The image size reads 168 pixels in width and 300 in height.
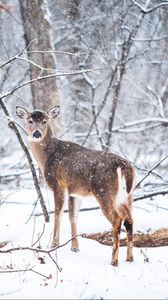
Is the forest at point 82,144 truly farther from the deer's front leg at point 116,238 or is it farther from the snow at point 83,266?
the deer's front leg at point 116,238

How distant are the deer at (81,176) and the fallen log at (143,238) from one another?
0.52 meters

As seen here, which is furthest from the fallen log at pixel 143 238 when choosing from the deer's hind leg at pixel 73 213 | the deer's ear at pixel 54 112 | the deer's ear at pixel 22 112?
the deer's ear at pixel 22 112

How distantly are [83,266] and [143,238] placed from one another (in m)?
1.71

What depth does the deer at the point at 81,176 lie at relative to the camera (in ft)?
24.5

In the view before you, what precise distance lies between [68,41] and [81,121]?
7.95 feet

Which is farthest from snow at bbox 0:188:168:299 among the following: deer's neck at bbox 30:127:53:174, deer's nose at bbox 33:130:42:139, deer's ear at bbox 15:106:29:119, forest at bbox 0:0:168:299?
deer's ear at bbox 15:106:29:119

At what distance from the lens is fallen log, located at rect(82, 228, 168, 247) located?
8.59 m

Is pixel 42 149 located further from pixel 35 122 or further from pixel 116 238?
pixel 116 238

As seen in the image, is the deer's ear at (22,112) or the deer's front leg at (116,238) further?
the deer's ear at (22,112)

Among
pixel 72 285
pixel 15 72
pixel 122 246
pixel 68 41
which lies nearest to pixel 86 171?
pixel 122 246

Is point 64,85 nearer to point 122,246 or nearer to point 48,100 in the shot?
point 48,100

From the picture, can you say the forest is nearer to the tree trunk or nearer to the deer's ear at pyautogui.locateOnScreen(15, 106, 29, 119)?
the tree trunk

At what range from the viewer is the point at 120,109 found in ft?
66.6

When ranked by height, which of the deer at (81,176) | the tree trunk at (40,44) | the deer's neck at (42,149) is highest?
the tree trunk at (40,44)
